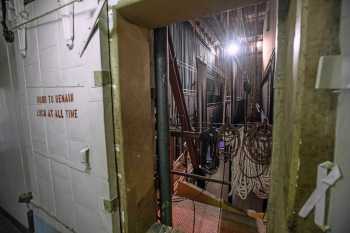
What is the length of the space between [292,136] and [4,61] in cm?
277

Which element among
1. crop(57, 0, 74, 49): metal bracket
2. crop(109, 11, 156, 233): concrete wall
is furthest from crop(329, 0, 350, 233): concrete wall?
crop(57, 0, 74, 49): metal bracket

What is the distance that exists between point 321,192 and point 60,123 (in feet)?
5.46

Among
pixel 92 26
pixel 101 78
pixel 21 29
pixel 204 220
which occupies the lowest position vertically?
pixel 204 220

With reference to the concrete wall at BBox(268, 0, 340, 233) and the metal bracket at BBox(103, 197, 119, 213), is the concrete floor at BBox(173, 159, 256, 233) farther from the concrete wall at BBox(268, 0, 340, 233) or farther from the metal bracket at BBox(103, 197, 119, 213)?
the concrete wall at BBox(268, 0, 340, 233)

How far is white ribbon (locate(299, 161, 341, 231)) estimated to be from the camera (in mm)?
563

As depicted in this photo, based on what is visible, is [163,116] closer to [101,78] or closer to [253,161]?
[101,78]

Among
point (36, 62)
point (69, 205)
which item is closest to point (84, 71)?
point (36, 62)

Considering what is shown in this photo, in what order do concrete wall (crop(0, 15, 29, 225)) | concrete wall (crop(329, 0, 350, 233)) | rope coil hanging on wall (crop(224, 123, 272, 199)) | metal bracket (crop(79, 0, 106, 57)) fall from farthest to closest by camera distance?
1. rope coil hanging on wall (crop(224, 123, 272, 199))
2. concrete wall (crop(0, 15, 29, 225))
3. metal bracket (crop(79, 0, 106, 57))
4. concrete wall (crop(329, 0, 350, 233))

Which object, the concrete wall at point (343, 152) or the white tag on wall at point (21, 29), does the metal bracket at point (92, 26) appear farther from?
the concrete wall at point (343, 152)

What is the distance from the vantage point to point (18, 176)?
213 centimetres

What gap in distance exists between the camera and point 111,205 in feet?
3.82

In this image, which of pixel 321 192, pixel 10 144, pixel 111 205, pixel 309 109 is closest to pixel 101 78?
pixel 111 205

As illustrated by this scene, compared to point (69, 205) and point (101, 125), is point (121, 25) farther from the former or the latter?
point (69, 205)

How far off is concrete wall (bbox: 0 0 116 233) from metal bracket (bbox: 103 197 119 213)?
0.12 feet
